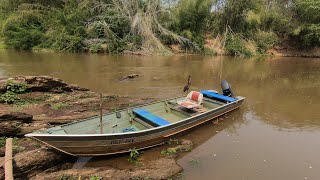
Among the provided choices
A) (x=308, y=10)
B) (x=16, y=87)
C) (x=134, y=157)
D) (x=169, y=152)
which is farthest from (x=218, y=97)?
(x=308, y=10)

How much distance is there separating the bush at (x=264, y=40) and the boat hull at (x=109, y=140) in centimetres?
2564

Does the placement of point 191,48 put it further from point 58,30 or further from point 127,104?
point 127,104

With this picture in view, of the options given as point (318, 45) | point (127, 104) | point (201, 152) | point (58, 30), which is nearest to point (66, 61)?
point (58, 30)

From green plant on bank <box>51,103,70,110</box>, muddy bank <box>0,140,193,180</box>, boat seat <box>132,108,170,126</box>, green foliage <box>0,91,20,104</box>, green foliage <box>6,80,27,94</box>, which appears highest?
green foliage <box>6,80,27,94</box>

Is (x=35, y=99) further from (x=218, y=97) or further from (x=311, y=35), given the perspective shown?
(x=311, y=35)

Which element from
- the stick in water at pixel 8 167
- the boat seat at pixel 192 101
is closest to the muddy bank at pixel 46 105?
the stick in water at pixel 8 167

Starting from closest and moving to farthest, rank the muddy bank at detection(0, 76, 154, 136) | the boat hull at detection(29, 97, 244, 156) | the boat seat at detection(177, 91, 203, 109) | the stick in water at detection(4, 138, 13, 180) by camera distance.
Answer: the stick in water at detection(4, 138, 13, 180)
the boat hull at detection(29, 97, 244, 156)
the muddy bank at detection(0, 76, 154, 136)
the boat seat at detection(177, 91, 203, 109)

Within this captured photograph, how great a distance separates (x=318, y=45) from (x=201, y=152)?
29680 millimetres

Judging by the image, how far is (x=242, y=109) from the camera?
10961 millimetres

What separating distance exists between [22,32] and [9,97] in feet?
73.0

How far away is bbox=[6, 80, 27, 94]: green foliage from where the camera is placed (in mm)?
9591

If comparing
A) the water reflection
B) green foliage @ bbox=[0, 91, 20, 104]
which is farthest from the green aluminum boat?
green foliage @ bbox=[0, 91, 20, 104]

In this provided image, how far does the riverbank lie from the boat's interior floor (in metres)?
0.69

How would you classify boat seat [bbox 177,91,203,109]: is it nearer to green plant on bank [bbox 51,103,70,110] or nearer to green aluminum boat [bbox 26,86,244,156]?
green aluminum boat [bbox 26,86,244,156]
